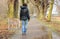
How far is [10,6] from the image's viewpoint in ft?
81.7

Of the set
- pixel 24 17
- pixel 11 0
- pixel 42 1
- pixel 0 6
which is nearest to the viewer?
pixel 24 17

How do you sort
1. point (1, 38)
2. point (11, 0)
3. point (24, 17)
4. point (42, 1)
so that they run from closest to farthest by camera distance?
point (1, 38) → point (24, 17) → point (11, 0) → point (42, 1)

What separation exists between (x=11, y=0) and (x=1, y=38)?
14149mm

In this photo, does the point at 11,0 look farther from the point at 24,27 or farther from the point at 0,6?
the point at 24,27

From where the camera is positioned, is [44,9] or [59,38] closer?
[59,38]

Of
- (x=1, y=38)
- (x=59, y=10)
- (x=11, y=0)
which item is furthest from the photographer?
(x=59, y=10)

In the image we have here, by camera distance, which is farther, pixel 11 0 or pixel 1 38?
pixel 11 0

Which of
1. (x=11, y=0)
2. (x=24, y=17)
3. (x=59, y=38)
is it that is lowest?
(x=59, y=38)

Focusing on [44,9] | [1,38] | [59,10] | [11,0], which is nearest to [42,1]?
[44,9]

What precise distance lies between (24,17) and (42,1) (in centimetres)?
2242

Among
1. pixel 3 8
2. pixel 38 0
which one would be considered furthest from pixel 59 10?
pixel 3 8

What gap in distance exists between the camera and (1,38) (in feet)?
36.8

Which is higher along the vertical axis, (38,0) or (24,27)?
(38,0)

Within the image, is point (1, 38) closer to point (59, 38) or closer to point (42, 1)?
point (59, 38)
